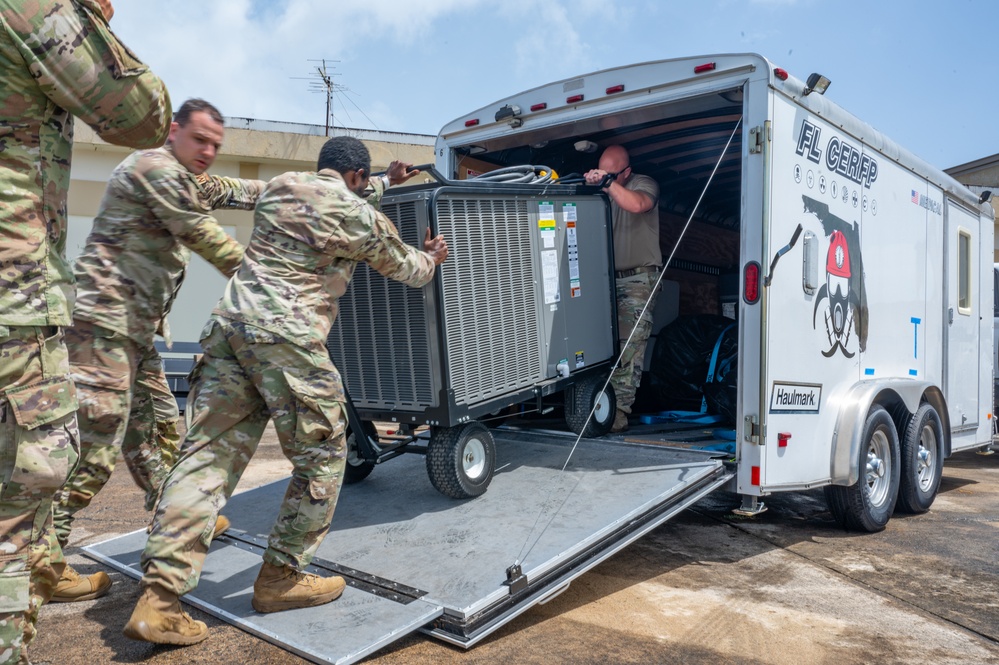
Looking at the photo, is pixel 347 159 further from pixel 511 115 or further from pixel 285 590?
pixel 511 115

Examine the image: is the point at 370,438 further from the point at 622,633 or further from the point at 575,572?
the point at 622,633

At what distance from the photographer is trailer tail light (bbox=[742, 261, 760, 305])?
3.88 metres

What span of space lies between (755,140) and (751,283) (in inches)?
28.8

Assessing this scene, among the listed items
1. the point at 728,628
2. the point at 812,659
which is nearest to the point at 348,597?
the point at 728,628

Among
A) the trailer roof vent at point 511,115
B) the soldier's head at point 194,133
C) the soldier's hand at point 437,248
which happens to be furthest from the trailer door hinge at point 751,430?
the soldier's head at point 194,133

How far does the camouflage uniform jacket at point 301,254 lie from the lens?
9.17 ft

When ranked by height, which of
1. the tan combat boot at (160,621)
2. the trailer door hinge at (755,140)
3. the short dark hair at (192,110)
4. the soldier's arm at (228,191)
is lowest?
the tan combat boot at (160,621)

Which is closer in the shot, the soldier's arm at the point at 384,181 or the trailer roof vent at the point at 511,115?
the soldier's arm at the point at 384,181

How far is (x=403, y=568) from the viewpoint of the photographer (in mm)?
3104

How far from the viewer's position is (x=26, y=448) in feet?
6.25

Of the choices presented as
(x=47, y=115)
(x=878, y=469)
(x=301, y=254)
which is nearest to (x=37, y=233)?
(x=47, y=115)

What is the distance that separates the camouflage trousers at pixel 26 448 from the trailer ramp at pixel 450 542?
93 cm

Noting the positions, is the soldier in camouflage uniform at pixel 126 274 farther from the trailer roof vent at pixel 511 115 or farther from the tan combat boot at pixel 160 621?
the trailer roof vent at pixel 511 115

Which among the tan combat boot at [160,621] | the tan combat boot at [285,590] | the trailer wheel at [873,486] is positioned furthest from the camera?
the trailer wheel at [873,486]
